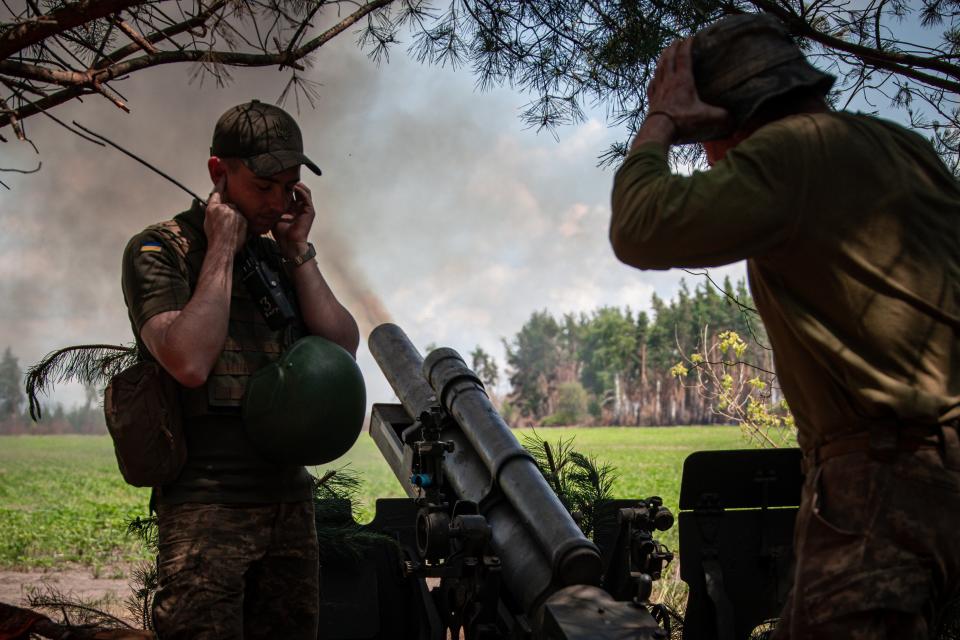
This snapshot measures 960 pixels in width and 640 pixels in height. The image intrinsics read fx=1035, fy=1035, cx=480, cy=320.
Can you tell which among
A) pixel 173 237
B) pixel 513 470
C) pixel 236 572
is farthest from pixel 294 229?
pixel 513 470

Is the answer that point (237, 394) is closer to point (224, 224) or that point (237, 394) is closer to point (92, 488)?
point (224, 224)

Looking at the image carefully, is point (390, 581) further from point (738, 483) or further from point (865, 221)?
point (865, 221)

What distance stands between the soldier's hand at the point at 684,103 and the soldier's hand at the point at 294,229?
4.69 feet

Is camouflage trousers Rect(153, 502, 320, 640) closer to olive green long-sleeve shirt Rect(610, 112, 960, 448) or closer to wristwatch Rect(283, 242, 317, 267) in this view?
wristwatch Rect(283, 242, 317, 267)

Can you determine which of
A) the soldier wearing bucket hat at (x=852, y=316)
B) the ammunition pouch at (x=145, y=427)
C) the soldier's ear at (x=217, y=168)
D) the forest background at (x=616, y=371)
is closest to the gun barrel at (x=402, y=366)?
the soldier's ear at (x=217, y=168)

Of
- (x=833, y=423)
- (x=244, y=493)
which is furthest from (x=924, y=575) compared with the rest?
(x=244, y=493)

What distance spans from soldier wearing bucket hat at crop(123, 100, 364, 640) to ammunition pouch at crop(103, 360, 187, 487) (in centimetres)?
7

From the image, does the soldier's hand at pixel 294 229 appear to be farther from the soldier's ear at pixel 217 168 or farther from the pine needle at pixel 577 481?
the pine needle at pixel 577 481

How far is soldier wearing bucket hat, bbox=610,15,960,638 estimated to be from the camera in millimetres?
1851

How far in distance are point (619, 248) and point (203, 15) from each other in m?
2.33

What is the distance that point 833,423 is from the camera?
6.46 feet

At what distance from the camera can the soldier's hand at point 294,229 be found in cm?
330

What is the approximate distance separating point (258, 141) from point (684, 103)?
55.0 inches

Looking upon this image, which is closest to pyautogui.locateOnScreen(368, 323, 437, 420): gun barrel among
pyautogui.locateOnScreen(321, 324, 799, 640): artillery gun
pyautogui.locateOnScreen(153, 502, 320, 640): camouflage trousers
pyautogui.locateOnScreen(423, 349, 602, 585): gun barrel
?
pyautogui.locateOnScreen(321, 324, 799, 640): artillery gun
